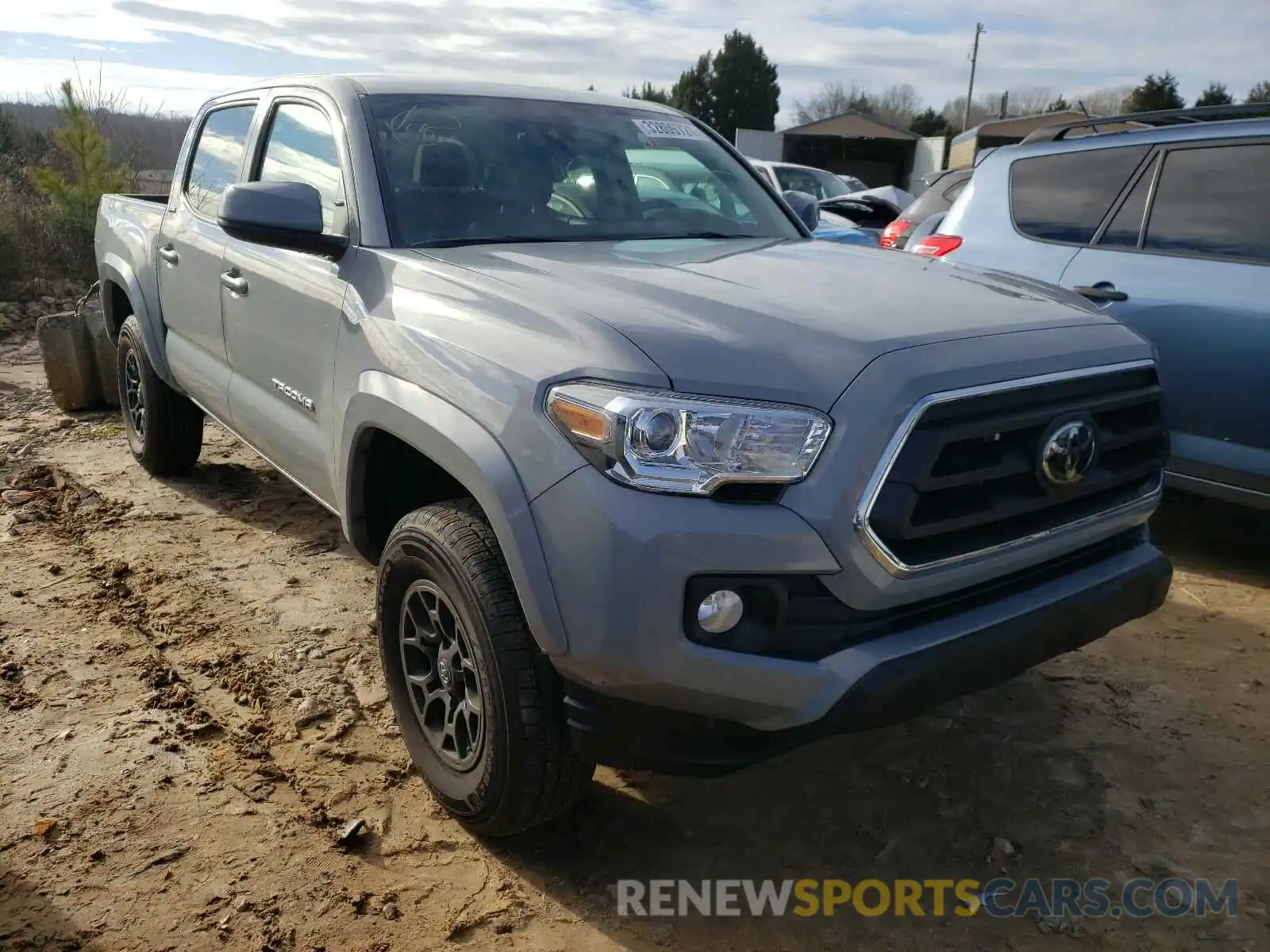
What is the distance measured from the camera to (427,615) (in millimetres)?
2568

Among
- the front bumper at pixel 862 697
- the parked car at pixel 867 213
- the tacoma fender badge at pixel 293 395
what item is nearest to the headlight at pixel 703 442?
the front bumper at pixel 862 697

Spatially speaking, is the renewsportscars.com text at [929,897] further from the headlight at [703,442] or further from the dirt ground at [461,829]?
the headlight at [703,442]

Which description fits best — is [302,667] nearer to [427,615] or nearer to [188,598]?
[188,598]

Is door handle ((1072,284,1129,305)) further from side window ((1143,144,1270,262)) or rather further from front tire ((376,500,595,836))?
front tire ((376,500,595,836))

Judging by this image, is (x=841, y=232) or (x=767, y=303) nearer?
(x=767, y=303)

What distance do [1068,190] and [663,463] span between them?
3490 mm

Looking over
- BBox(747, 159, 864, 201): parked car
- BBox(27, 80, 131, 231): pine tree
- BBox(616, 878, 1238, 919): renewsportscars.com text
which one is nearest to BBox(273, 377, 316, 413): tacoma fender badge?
BBox(616, 878, 1238, 919): renewsportscars.com text

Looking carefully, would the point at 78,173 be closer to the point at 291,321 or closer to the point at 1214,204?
the point at 291,321

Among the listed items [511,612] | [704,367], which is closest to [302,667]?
[511,612]

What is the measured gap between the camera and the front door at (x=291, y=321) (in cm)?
299

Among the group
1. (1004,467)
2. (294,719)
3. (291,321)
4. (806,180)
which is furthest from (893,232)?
(806,180)

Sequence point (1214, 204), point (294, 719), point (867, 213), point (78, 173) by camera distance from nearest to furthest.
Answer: point (294, 719)
point (1214, 204)
point (867, 213)
point (78, 173)

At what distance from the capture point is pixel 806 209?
409cm

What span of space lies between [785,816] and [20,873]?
1.85 meters
